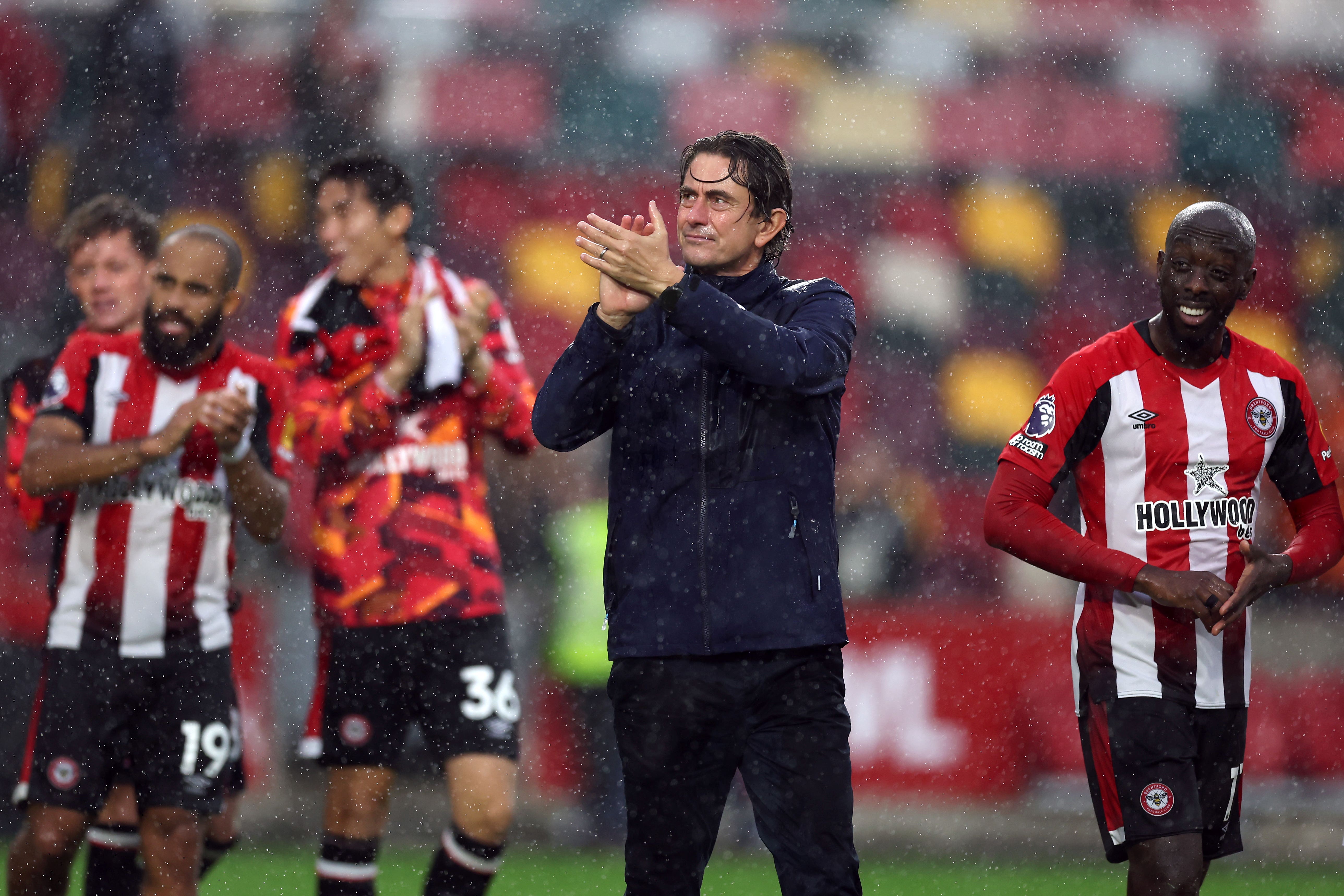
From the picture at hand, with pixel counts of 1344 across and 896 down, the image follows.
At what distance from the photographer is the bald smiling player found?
3.69 metres

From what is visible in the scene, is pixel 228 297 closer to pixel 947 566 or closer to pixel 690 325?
pixel 690 325

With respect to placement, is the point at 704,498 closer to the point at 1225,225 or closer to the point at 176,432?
the point at 1225,225

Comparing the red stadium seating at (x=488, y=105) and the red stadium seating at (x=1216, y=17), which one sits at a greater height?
the red stadium seating at (x=1216, y=17)

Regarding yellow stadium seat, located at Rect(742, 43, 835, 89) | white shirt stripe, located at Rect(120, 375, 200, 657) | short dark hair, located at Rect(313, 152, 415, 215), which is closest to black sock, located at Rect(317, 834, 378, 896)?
white shirt stripe, located at Rect(120, 375, 200, 657)

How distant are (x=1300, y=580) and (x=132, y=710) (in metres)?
2.83

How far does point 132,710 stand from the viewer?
441 cm

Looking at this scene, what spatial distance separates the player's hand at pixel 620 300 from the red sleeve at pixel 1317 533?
1.60 m

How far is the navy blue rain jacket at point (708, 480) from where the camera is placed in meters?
3.31

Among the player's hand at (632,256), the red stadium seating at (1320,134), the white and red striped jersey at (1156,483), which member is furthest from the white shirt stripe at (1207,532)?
the red stadium seating at (1320,134)

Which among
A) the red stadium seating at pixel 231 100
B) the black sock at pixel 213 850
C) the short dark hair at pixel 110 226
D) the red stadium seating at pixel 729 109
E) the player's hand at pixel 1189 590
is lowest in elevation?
the black sock at pixel 213 850

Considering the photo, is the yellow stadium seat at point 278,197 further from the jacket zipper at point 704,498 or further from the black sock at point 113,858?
the jacket zipper at point 704,498

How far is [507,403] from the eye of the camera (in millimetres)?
4641

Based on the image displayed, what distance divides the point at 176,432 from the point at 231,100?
1067 cm

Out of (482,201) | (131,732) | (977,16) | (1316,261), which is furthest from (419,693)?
(977,16)
